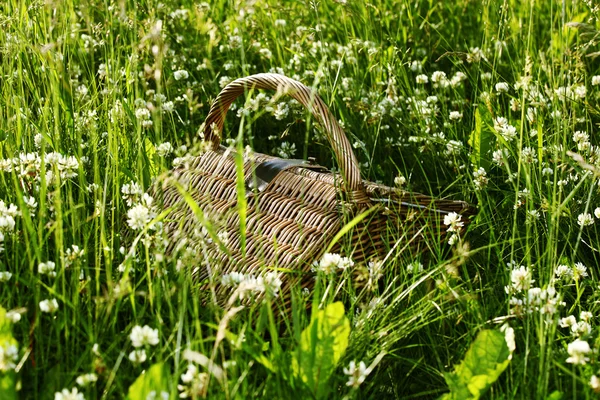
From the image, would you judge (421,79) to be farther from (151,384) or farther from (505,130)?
(151,384)

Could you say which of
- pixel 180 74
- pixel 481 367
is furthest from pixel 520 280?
pixel 180 74

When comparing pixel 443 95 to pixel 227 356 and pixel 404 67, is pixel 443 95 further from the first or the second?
pixel 227 356

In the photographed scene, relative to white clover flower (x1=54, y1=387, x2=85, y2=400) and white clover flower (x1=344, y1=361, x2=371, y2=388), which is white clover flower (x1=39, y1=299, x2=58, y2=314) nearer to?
white clover flower (x1=54, y1=387, x2=85, y2=400)

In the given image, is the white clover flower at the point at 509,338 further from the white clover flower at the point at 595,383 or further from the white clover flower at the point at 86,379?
the white clover flower at the point at 86,379

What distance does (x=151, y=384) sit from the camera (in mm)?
1457

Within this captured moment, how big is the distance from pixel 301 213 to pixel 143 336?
0.64 metres

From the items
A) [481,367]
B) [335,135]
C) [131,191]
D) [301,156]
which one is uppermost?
[335,135]

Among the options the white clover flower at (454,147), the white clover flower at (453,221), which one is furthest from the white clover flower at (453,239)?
the white clover flower at (454,147)

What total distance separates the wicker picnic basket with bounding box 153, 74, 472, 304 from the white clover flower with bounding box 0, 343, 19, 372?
0.51m

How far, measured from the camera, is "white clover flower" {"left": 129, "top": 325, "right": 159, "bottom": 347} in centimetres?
157

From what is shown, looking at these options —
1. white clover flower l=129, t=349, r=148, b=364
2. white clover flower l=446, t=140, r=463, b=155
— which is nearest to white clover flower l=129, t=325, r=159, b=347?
white clover flower l=129, t=349, r=148, b=364

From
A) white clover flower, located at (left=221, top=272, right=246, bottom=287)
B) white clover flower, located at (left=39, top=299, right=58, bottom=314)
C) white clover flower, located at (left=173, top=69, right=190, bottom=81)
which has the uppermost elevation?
white clover flower, located at (left=173, top=69, right=190, bottom=81)

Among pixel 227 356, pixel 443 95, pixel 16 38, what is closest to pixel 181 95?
pixel 16 38

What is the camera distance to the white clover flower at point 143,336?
61.7 inches
